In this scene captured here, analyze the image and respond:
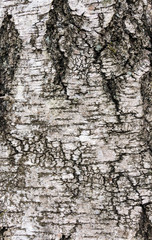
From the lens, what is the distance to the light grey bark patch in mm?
1245

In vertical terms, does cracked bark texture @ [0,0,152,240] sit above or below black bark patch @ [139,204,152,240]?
above

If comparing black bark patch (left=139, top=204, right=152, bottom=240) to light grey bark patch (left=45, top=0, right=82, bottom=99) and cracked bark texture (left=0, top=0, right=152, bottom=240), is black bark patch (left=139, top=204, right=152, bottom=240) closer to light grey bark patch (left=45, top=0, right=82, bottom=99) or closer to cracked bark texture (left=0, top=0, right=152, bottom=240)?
cracked bark texture (left=0, top=0, right=152, bottom=240)

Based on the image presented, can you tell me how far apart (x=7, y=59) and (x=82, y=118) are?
455mm

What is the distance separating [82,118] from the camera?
4.14ft

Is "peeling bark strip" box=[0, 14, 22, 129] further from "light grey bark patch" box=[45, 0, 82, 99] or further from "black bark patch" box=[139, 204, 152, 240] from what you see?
"black bark patch" box=[139, 204, 152, 240]

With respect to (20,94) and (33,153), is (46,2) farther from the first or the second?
(33,153)

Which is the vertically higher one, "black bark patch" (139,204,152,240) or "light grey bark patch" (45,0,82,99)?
"light grey bark patch" (45,0,82,99)

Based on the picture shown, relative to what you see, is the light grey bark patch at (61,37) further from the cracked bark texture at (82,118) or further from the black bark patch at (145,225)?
the black bark patch at (145,225)

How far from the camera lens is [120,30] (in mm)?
1230

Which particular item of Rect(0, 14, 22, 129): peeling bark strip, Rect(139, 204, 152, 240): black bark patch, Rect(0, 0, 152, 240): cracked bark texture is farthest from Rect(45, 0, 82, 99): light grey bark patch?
Rect(139, 204, 152, 240): black bark patch

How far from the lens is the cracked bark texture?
48.6 inches

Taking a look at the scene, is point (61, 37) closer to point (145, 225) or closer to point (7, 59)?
point (7, 59)

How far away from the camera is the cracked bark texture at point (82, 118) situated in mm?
1235

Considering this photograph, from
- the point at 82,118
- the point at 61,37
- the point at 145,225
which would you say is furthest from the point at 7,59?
the point at 145,225
